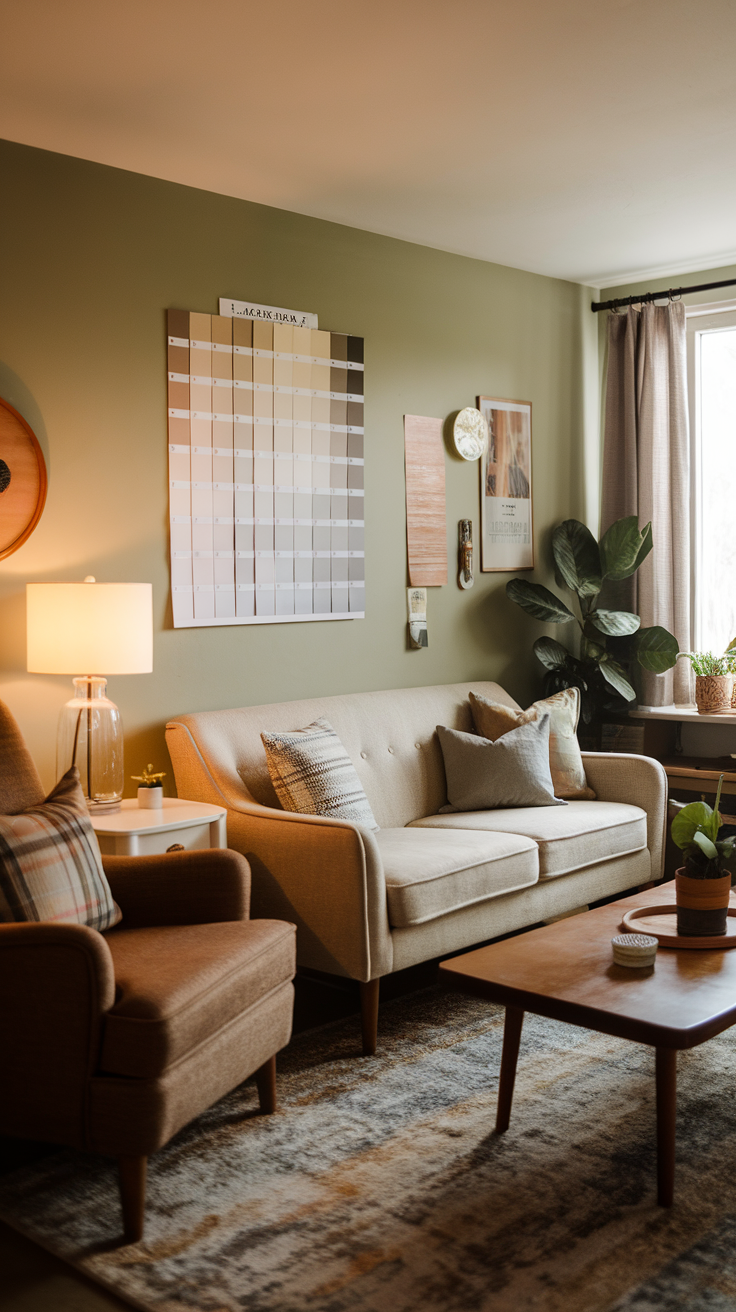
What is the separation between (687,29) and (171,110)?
4.56 ft

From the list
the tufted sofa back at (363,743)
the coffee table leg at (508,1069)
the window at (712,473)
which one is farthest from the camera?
the window at (712,473)

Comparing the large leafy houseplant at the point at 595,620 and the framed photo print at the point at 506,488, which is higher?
the framed photo print at the point at 506,488

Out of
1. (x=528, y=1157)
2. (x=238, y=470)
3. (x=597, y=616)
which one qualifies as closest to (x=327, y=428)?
(x=238, y=470)

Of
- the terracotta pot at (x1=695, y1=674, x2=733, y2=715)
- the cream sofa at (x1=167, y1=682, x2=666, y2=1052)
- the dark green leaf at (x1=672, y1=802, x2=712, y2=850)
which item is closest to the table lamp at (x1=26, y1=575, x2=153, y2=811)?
the cream sofa at (x1=167, y1=682, x2=666, y2=1052)

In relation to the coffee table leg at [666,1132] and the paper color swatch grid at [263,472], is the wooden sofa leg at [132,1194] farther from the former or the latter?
the paper color swatch grid at [263,472]

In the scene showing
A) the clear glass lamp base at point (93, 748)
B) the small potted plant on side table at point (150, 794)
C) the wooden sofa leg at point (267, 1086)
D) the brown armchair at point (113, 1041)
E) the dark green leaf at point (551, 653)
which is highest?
the dark green leaf at point (551, 653)

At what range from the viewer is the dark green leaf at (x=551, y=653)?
4.91 meters

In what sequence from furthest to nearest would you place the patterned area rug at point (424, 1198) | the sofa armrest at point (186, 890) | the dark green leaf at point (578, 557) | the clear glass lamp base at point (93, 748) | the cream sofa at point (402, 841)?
the dark green leaf at point (578, 557), the clear glass lamp base at point (93, 748), the cream sofa at point (402, 841), the sofa armrest at point (186, 890), the patterned area rug at point (424, 1198)

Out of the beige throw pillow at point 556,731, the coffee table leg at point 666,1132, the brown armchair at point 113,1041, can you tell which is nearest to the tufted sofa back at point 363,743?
the beige throw pillow at point 556,731

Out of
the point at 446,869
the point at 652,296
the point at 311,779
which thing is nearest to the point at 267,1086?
the point at 446,869

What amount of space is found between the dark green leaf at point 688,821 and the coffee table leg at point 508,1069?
570mm

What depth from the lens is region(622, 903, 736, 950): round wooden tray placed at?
2.64 meters

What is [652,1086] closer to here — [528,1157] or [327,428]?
[528,1157]

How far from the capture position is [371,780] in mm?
3938
